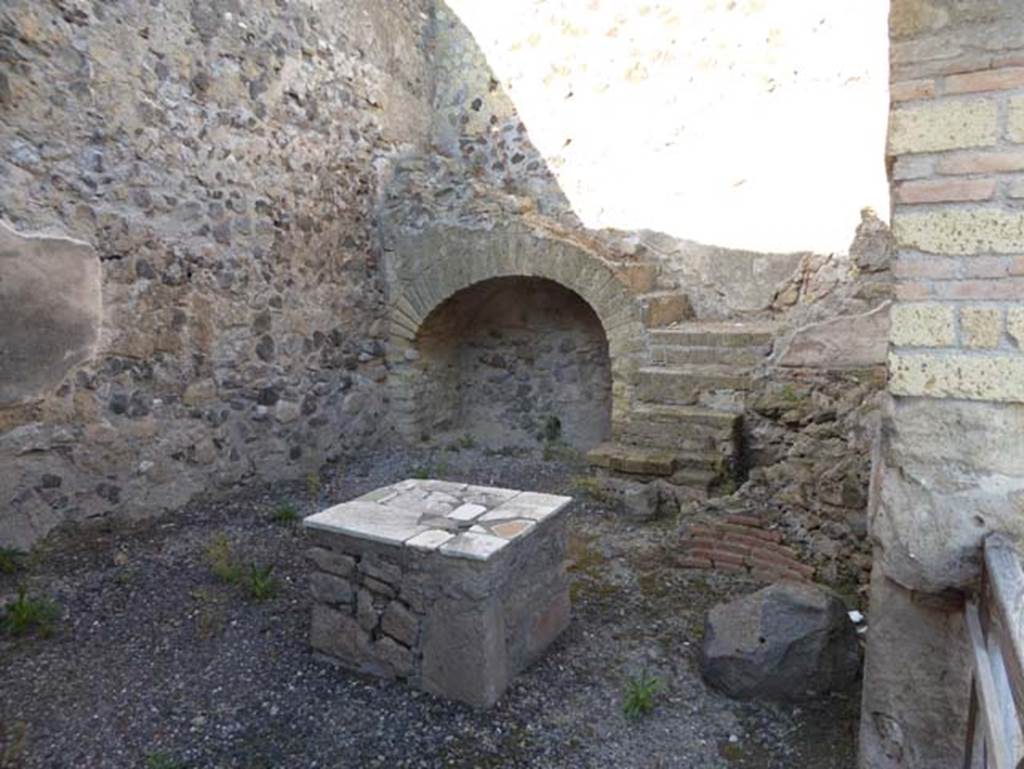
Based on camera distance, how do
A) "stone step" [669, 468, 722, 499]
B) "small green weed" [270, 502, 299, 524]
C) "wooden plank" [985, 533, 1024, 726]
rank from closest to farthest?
"wooden plank" [985, 533, 1024, 726]
"small green weed" [270, 502, 299, 524]
"stone step" [669, 468, 722, 499]

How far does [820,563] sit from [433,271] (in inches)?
156

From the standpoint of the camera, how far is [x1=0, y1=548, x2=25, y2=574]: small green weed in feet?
11.8

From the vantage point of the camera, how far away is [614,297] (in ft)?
18.6

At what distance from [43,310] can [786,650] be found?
12.8ft

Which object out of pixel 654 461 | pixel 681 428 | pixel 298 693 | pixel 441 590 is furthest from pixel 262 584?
pixel 681 428

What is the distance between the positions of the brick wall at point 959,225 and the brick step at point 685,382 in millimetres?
2992

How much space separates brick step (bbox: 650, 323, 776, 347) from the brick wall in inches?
123

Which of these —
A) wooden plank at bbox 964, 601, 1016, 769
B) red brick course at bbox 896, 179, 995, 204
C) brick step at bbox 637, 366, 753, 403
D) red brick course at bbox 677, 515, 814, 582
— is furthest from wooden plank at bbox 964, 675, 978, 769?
brick step at bbox 637, 366, 753, 403

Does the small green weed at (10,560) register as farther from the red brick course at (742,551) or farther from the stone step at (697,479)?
the stone step at (697,479)

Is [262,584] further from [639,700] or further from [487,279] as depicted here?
[487,279]

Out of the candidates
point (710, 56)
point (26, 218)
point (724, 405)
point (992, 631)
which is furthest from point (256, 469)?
point (710, 56)

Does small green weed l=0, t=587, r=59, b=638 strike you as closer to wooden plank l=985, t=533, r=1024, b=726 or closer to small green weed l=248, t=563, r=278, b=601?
small green weed l=248, t=563, r=278, b=601

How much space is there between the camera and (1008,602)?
1.52m

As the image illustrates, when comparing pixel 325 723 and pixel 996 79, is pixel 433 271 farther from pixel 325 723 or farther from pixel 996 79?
pixel 996 79
